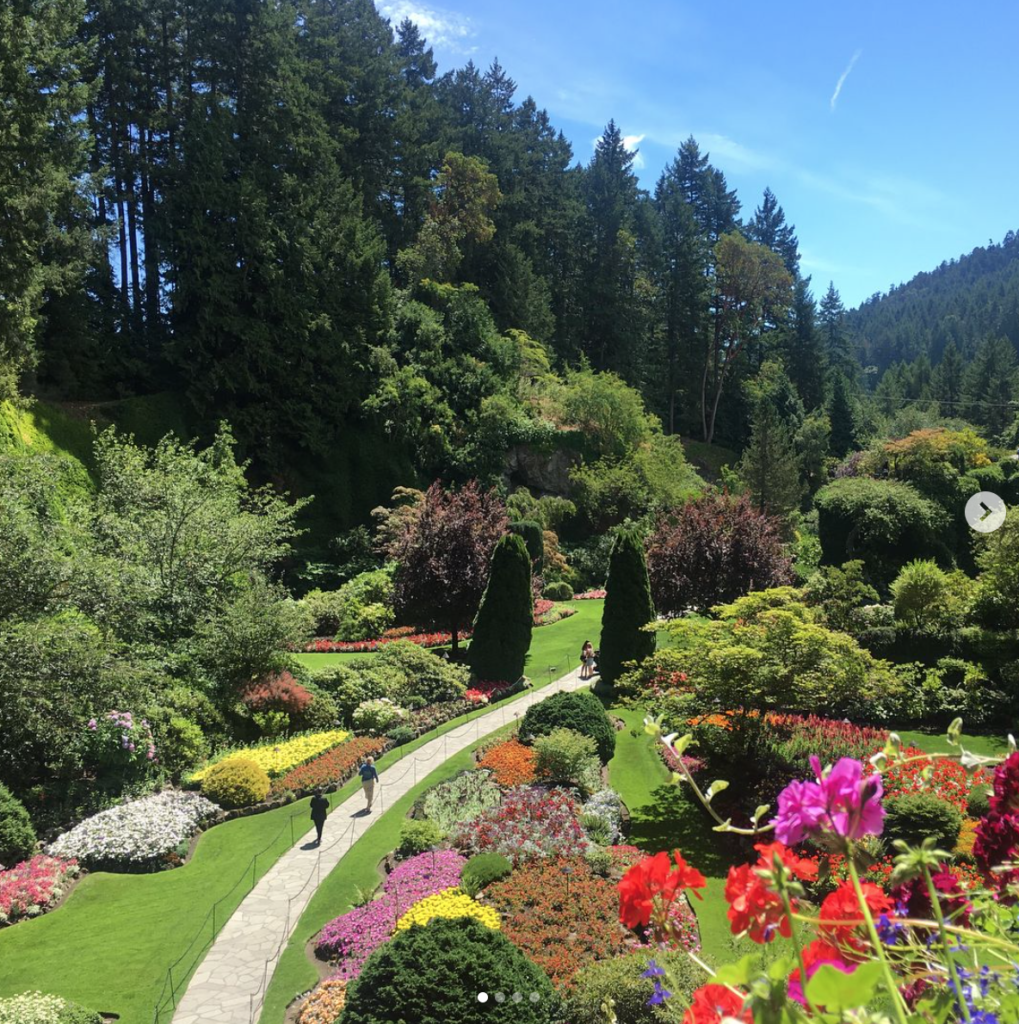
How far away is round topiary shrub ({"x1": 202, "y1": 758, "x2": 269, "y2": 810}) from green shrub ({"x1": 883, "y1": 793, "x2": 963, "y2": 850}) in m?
11.2

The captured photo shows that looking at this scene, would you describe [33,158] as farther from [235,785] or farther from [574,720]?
[574,720]

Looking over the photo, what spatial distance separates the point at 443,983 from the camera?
7.04m

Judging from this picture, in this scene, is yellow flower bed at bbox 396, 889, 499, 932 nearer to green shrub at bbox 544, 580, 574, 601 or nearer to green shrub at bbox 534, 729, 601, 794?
green shrub at bbox 534, 729, 601, 794

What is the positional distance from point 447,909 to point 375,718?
349 inches

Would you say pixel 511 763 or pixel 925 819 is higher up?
pixel 925 819

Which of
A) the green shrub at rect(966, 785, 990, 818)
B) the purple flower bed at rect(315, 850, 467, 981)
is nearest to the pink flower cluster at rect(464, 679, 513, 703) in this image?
the purple flower bed at rect(315, 850, 467, 981)

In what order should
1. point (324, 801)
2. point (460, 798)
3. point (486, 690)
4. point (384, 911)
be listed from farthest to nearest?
point (486, 690) → point (460, 798) → point (324, 801) → point (384, 911)

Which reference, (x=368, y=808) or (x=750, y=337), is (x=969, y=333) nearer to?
(x=750, y=337)

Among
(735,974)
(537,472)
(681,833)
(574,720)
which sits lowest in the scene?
(681,833)

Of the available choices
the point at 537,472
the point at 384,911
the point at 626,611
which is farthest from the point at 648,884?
the point at 537,472

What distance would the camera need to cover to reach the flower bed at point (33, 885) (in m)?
11.1

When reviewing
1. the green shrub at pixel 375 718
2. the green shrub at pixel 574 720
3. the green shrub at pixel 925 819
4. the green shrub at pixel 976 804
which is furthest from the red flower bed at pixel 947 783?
the green shrub at pixel 375 718

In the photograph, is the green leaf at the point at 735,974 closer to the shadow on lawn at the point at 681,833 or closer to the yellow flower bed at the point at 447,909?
the yellow flower bed at the point at 447,909

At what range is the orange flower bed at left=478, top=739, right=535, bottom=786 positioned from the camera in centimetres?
1496
